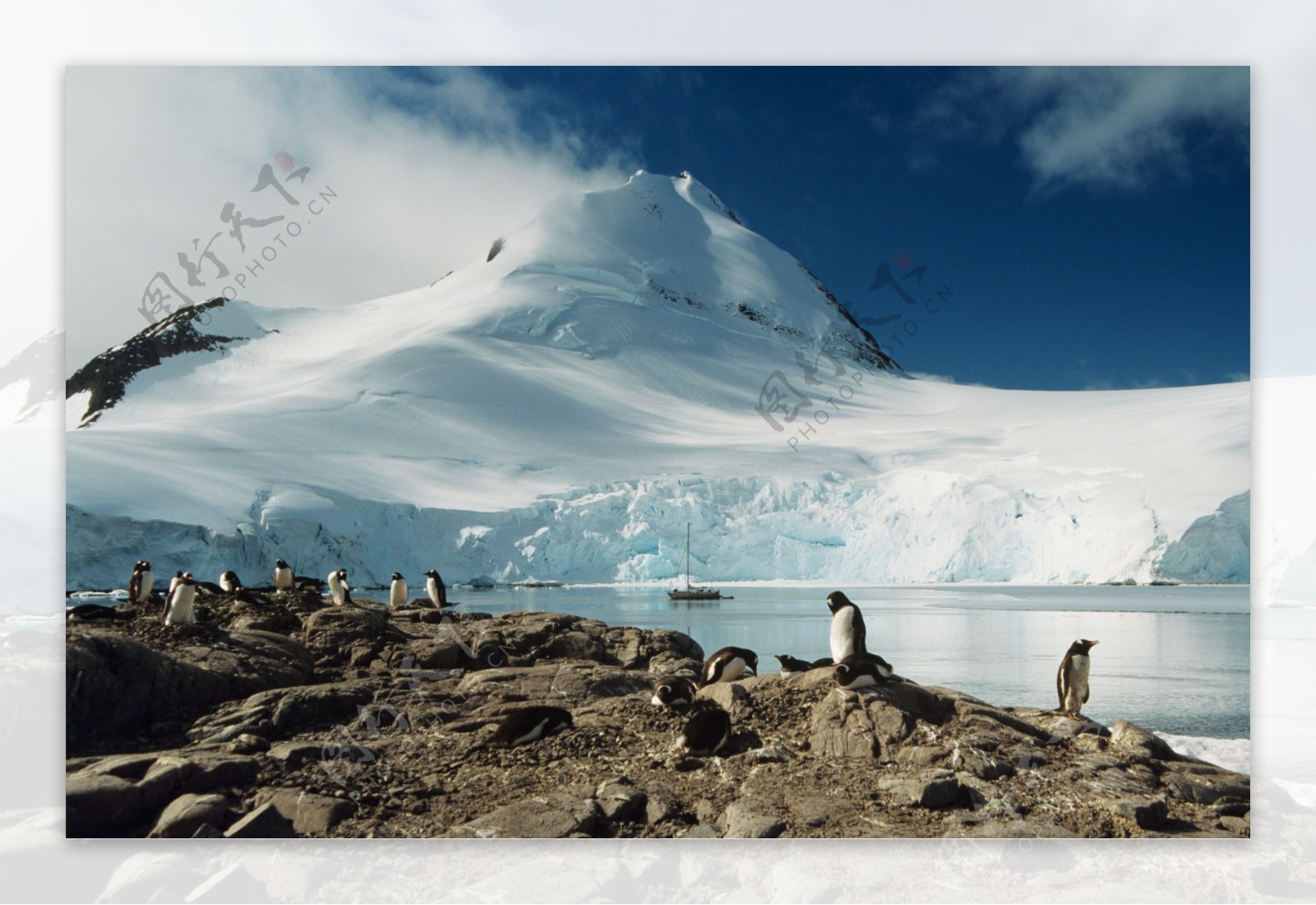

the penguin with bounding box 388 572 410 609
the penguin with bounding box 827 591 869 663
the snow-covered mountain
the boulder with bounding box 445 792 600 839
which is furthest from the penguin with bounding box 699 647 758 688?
the penguin with bounding box 388 572 410 609

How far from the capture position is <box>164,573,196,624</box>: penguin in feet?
15.5

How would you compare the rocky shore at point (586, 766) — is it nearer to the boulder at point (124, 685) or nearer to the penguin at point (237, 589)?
the boulder at point (124, 685)

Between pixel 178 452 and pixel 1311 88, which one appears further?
pixel 178 452

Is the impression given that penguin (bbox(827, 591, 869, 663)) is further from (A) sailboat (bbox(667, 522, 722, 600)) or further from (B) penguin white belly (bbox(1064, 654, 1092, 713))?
(A) sailboat (bbox(667, 522, 722, 600))

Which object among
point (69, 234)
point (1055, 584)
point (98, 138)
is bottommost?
point (1055, 584)

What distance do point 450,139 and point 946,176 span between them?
116 inches

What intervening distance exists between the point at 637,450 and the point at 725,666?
210 inches

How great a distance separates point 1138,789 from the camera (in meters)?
3.63

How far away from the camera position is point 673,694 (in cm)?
401

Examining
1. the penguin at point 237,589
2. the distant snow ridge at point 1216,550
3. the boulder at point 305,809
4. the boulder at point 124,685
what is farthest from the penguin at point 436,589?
the distant snow ridge at point 1216,550

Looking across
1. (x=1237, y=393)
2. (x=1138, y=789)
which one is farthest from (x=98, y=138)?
(x=1237, y=393)

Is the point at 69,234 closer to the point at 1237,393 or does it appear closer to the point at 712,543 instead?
the point at 1237,393

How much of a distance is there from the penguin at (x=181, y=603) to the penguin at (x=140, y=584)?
1.60 feet

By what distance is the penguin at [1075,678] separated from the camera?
4.31 metres
